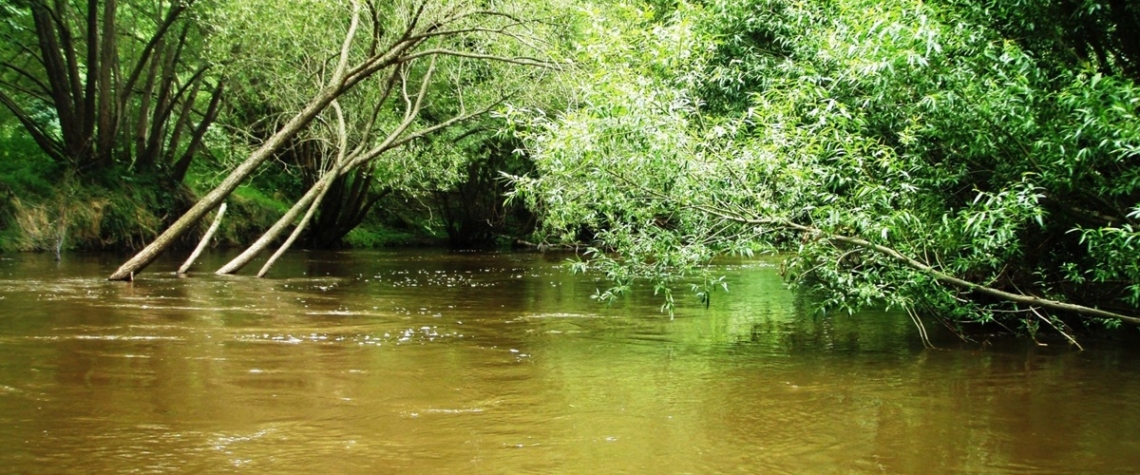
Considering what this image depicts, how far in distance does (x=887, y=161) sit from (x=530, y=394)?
4420 mm

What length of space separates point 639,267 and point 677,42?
259 cm

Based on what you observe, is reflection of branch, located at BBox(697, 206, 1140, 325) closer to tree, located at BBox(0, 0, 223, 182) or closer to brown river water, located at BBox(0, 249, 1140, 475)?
brown river water, located at BBox(0, 249, 1140, 475)

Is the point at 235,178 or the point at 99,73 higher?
the point at 99,73

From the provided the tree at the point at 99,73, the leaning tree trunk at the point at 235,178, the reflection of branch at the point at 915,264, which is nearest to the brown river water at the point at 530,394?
the reflection of branch at the point at 915,264

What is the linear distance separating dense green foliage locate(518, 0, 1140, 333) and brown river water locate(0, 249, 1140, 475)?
1.08 m

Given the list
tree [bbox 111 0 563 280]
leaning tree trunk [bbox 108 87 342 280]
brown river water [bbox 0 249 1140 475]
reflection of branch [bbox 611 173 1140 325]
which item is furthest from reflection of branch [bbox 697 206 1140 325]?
leaning tree trunk [bbox 108 87 342 280]

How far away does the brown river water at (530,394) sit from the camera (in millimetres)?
5523

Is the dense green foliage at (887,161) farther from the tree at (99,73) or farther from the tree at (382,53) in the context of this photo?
the tree at (99,73)

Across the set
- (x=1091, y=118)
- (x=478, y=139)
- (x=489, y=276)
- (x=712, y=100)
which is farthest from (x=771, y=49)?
(x=478, y=139)

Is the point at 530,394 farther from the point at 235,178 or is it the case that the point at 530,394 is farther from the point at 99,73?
the point at 99,73

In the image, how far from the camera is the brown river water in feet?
18.1

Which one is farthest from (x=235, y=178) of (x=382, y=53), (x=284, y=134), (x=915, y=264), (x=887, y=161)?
(x=915, y=264)

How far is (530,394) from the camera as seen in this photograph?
292 inches

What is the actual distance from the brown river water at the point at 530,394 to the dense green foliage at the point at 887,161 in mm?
1078
